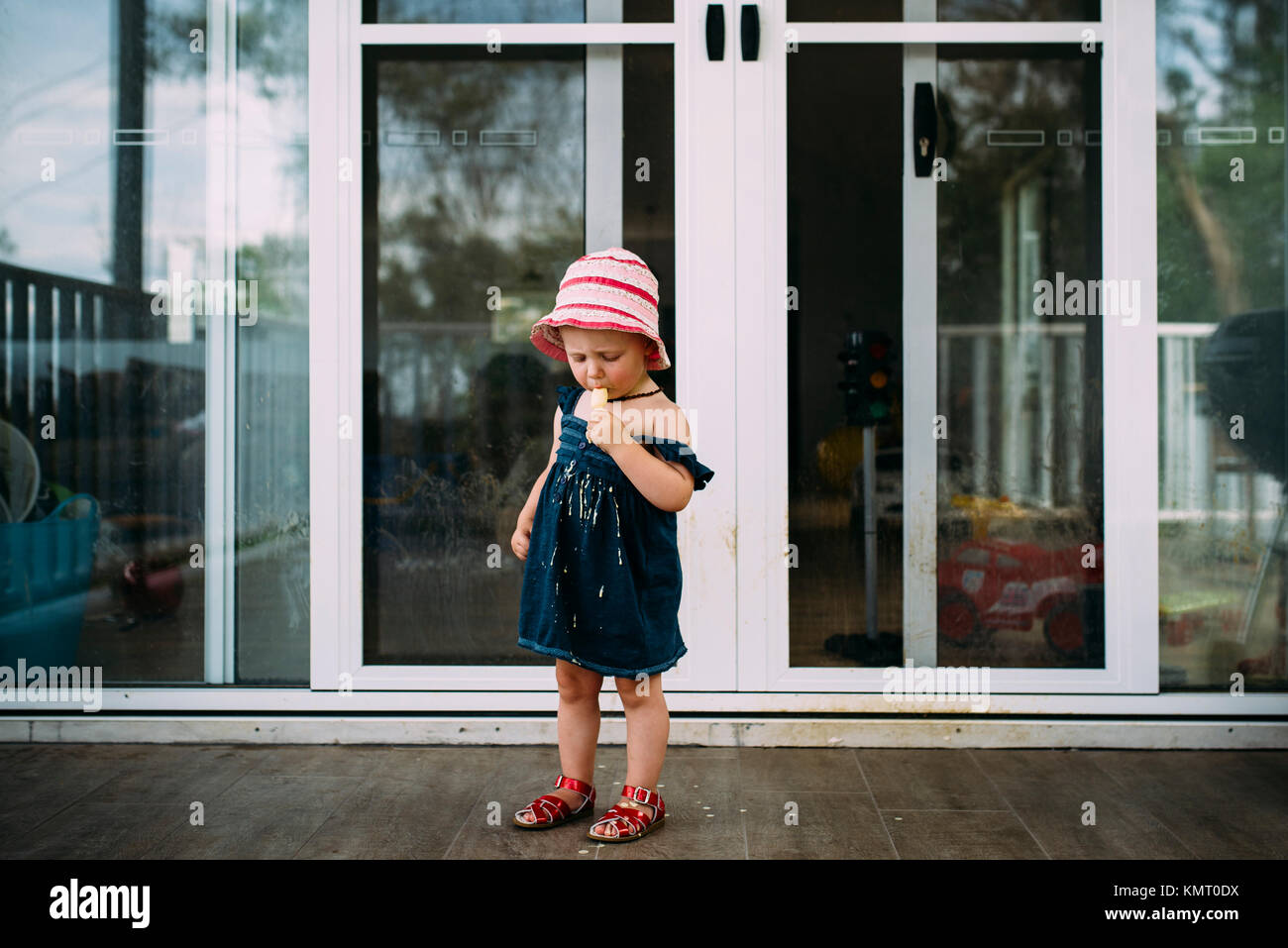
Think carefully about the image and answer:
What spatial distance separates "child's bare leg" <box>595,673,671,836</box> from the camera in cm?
294

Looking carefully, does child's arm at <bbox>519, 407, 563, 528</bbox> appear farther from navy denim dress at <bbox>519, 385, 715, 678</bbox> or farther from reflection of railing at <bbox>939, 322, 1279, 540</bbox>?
reflection of railing at <bbox>939, 322, 1279, 540</bbox>

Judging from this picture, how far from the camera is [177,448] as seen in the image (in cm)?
404

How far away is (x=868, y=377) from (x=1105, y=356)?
2.74 feet

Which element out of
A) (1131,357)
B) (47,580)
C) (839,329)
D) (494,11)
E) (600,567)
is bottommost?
(47,580)

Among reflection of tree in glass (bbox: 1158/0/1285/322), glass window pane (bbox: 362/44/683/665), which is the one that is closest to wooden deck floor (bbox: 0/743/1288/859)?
glass window pane (bbox: 362/44/683/665)

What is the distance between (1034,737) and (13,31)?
442 cm

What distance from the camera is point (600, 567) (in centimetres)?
287

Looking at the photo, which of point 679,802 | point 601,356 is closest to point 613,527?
point 601,356

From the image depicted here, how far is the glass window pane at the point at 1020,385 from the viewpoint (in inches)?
156

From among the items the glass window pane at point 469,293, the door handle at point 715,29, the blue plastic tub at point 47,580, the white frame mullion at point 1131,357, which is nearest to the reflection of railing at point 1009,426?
the white frame mullion at point 1131,357

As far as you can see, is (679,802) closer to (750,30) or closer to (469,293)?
A: (469,293)

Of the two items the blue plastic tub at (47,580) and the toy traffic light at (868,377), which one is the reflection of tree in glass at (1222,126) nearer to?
the toy traffic light at (868,377)

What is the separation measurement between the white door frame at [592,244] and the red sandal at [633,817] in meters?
0.90
